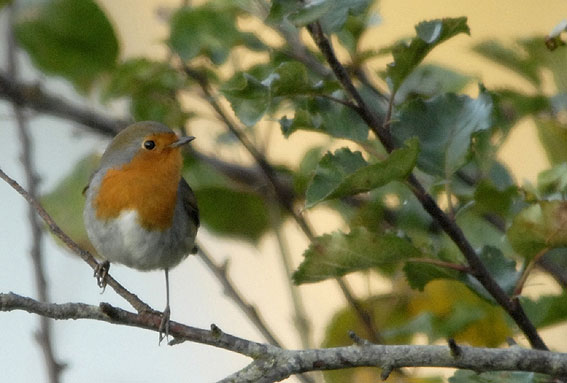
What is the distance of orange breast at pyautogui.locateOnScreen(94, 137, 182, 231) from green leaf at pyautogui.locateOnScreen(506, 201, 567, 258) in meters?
0.96

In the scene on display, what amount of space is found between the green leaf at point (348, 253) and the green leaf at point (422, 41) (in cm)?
25

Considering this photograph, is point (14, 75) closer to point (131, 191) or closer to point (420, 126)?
point (131, 191)

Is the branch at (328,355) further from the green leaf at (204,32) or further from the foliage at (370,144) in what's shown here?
the green leaf at (204,32)

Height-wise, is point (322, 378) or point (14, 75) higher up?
point (14, 75)

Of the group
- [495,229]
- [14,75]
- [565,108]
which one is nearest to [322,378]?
[495,229]

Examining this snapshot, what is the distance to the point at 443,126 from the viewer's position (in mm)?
1513

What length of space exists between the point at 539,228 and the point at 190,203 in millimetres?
1031

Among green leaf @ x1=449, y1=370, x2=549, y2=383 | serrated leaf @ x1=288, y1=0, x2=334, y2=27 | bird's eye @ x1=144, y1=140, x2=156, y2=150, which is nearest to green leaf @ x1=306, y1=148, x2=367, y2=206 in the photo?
serrated leaf @ x1=288, y1=0, x2=334, y2=27

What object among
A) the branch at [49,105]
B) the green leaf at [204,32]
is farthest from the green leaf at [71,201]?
the green leaf at [204,32]

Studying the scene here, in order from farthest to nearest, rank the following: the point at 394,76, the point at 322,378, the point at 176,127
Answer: the point at 176,127, the point at 322,378, the point at 394,76

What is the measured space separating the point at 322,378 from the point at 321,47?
901 mm

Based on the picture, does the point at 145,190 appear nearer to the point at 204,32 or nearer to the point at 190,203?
the point at 190,203

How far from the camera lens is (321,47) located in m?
1.30

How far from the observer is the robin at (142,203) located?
2.14 meters
